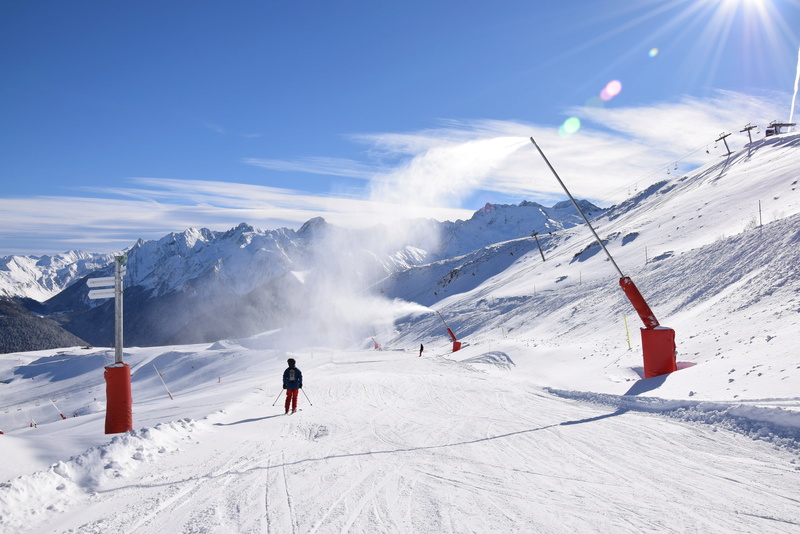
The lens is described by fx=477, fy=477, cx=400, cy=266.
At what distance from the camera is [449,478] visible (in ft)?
23.7

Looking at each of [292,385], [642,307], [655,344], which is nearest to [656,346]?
[655,344]

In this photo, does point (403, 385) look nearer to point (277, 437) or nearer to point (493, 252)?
point (277, 437)

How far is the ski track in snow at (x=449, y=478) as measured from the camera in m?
5.72

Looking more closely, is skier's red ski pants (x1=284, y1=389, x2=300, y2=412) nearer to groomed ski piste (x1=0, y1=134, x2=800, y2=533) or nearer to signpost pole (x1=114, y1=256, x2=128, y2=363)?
groomed ski piste (x1=0, y1=134, x2=800, y2=533)

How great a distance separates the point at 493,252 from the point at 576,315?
3387 inches

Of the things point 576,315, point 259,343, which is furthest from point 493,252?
point 576,315

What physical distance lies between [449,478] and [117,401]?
23.4ft

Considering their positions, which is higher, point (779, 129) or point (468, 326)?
point (779, 129)

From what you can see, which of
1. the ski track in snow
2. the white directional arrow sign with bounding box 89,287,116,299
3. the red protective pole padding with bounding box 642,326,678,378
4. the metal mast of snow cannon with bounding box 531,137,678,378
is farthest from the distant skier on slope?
the red protective pole padding with bounding box 642,326,678,378

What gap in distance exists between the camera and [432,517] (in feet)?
19.1

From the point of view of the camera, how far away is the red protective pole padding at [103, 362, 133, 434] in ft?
32.0

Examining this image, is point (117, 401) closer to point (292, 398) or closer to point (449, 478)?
point (292, 398)

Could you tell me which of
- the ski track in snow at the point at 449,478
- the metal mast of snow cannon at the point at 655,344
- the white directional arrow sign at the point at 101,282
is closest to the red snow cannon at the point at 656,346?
the metal mast of snow cannon at the point at 655,344

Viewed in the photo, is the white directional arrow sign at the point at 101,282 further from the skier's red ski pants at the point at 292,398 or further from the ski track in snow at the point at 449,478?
the skier's red ski pants at the point at 292,398
